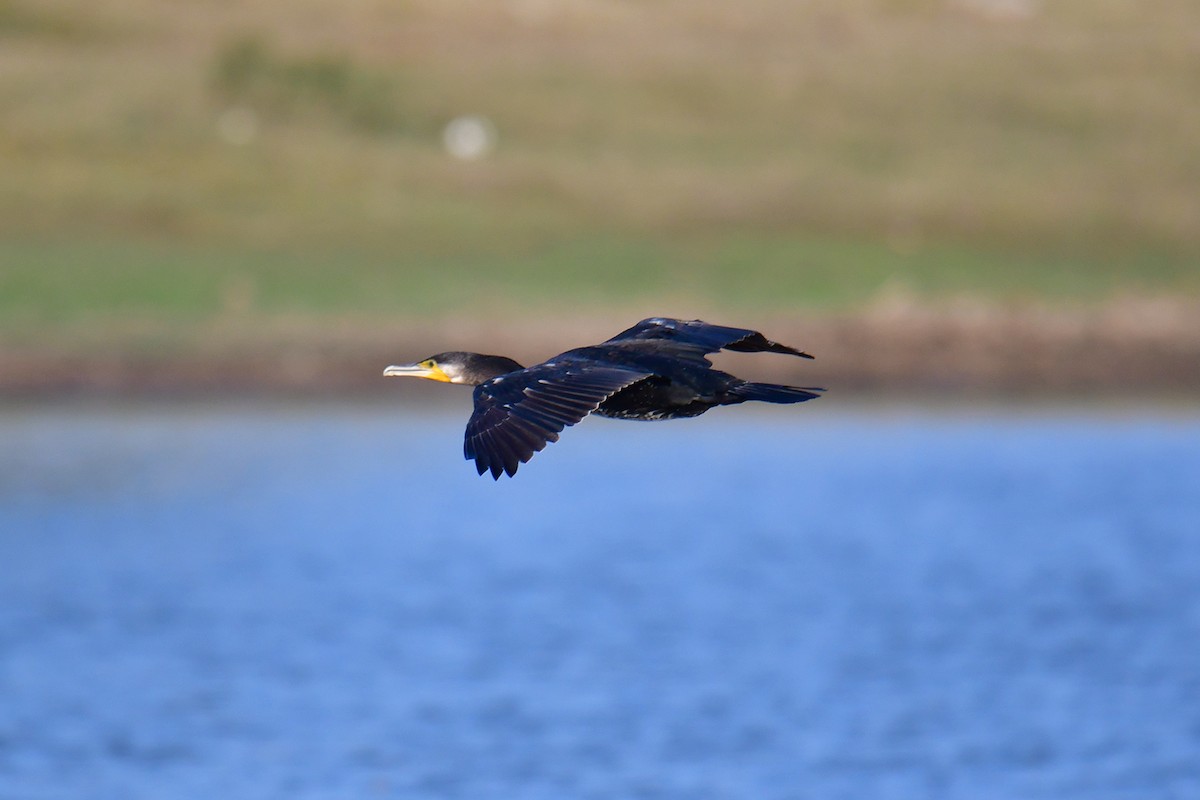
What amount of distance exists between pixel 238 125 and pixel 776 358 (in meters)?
15.0

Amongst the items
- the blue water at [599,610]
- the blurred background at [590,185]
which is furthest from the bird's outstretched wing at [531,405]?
the blurred background at [590,185]

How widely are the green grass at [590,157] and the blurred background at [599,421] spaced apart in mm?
126

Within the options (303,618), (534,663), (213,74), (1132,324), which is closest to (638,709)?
(534,663)

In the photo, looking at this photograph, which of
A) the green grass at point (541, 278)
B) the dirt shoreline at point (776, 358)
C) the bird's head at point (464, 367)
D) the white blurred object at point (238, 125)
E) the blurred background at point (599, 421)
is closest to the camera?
the bird's head at point (464, 367)

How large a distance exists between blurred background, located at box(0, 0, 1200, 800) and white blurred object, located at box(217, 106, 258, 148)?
0.10 m

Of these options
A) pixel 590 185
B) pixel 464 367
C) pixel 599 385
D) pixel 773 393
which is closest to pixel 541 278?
pixel 590 185

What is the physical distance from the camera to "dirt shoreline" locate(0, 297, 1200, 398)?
2469 centimetres

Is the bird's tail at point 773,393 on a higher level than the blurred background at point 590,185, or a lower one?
lower

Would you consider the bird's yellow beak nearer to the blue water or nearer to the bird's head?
the bird's head

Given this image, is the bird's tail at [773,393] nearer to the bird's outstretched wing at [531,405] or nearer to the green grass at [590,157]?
the bird's outstretched wing at [531,405]

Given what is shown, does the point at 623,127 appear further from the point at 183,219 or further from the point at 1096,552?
the point at 1096,552

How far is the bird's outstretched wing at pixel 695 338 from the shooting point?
27.9 ft

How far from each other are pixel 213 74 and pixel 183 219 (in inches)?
293

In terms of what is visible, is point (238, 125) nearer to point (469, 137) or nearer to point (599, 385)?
point (469, 137)
